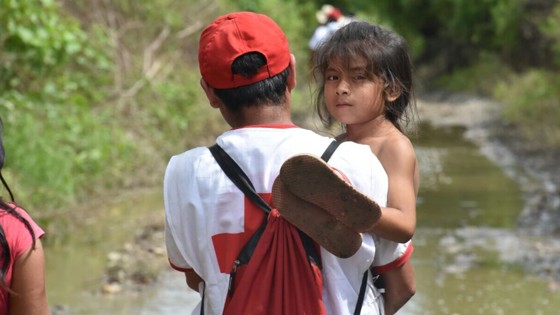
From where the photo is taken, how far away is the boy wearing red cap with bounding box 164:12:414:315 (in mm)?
2670

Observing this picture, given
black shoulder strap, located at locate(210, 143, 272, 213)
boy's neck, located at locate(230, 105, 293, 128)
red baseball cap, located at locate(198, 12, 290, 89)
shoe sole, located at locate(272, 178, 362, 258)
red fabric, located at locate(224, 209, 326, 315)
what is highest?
red baseball cap, located at locate(198, 12, 290, 89)

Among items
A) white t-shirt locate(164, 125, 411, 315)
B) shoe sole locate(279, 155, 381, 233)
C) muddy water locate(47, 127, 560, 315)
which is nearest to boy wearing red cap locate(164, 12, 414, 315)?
white t-shirt locate(164, 125, 411, 315)

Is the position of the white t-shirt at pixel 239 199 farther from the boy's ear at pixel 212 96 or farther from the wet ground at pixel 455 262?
the wet ground at pixel 455 262

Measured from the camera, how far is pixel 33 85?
8.84 m

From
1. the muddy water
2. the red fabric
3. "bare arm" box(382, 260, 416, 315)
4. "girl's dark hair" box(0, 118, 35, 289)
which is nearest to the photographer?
"girl's dark hair" box(0, 118, 35, 289)

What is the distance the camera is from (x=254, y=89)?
2.72 meters

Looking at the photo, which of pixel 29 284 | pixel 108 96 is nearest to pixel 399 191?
pixel 29 284

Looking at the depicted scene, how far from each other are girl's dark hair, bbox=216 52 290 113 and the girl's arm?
0.38m

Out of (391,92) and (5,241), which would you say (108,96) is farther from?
(5,241)

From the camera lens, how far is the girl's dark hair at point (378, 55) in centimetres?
303

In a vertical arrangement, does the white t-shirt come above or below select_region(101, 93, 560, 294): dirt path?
above

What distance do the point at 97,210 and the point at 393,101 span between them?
6.16m

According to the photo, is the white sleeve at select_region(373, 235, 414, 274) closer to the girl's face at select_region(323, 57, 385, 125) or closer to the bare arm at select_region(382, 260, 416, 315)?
the bare arm at select_region(382, 260, 416, 315)

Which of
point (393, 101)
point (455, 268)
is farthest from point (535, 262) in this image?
point (393, 101)
